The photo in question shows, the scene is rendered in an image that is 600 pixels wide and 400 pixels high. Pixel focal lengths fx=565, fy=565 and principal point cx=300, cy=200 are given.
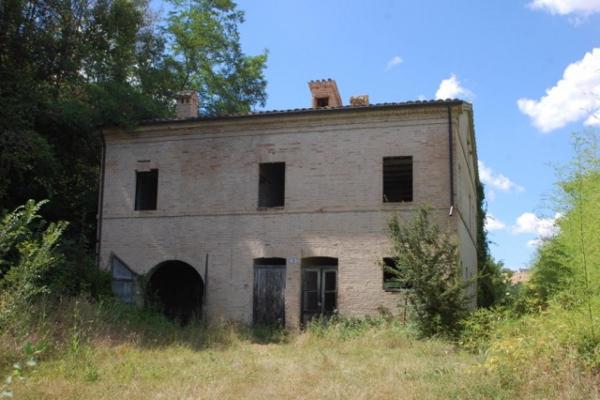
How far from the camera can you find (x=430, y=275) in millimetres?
13344

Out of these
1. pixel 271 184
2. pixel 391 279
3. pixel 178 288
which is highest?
pixel 271 184

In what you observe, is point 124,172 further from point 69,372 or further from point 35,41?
point 69,372

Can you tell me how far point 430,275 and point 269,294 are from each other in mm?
5275

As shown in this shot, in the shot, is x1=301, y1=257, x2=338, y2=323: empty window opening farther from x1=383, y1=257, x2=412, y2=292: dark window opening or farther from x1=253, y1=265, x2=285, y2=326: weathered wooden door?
x1=383, y1=257, x2=412, y2=292: dark window opening

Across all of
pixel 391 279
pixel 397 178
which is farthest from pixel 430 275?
pixel 397 178

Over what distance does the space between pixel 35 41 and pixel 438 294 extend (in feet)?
49.3

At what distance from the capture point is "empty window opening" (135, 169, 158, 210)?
62.0ft

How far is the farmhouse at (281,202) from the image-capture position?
15789 mm

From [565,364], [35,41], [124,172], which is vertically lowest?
[565,364]

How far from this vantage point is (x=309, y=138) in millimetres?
17000

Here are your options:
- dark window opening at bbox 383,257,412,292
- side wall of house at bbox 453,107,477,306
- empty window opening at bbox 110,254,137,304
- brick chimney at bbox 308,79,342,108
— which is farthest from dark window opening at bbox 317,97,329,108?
empty window opening at bbox 110,254,137,304

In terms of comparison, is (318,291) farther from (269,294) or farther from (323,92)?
(323,92)

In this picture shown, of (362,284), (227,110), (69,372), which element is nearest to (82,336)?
(69,372)

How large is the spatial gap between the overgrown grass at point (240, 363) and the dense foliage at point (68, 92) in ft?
17.2
